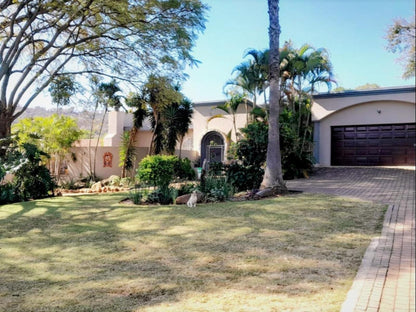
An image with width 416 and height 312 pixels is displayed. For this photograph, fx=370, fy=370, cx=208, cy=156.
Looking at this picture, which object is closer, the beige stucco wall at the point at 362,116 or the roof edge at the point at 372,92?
the roof edge at the point at 372,92

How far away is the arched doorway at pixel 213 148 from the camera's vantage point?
21.0 m

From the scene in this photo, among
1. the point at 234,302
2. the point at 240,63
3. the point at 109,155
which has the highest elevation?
the point at 240,63

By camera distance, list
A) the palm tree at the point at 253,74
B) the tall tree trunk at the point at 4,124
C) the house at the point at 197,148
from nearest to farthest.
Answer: the tall tree trunk at the point at 4,124
the palm tree at the point at 253,74
the house at the point at 197,148

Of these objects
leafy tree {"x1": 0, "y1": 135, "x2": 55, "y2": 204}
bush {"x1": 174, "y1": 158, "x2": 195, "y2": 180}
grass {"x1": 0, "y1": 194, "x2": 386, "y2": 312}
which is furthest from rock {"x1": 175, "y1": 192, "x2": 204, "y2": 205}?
bush {"x1": 174, "y1": 158, "x2": 195, "y2": 180}

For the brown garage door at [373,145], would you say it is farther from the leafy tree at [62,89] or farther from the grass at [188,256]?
the leafy tree at [62,89]

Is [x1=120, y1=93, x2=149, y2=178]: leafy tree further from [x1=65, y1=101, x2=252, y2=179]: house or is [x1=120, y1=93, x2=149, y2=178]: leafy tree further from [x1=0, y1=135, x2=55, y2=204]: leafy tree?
[x1=0, y1=135, x2=55, y2=204]: leafy tree

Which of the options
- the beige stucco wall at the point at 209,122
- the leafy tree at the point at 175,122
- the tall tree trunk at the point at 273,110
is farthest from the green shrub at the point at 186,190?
the beige stucco wall at the point at 209,122

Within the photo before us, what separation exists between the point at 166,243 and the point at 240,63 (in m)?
12.4

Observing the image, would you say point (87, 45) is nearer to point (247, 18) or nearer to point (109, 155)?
point (247, 18)

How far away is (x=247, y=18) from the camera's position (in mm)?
13070

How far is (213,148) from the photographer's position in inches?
834

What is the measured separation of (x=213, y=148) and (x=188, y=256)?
628 inches

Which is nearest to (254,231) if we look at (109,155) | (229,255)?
(229,255)

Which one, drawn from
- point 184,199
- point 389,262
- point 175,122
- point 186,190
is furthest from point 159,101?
point 389,262
